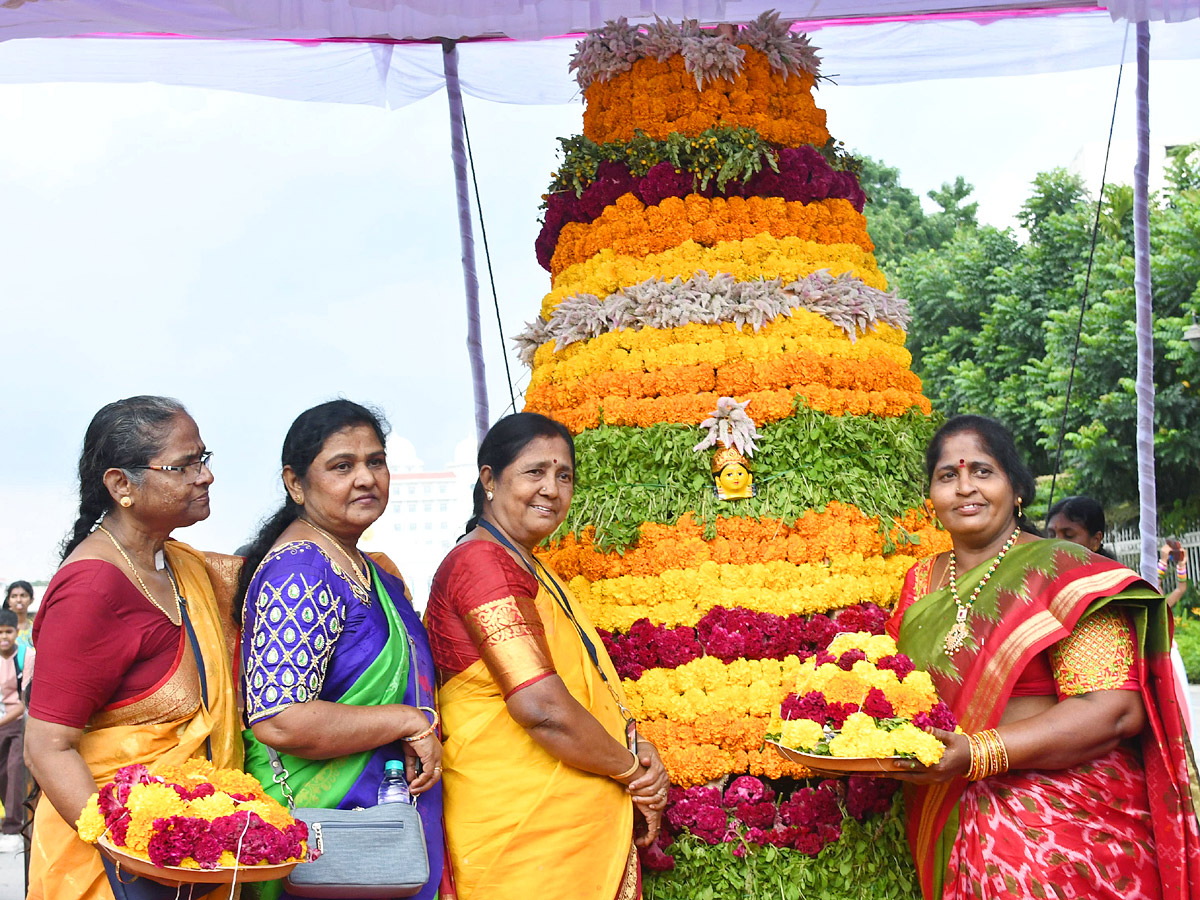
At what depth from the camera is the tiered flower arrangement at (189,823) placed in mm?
2570

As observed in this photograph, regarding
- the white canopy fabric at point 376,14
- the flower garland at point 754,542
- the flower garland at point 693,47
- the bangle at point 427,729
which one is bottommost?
the bangle at point 427,729

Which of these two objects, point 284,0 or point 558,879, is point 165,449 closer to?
point 558,879

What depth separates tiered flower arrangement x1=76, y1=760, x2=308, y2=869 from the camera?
257cm

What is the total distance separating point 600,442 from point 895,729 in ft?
6.62

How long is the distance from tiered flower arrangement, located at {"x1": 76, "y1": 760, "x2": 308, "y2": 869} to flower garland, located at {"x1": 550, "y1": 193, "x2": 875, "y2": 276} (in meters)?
3.14

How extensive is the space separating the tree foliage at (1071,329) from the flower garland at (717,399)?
1163 cm

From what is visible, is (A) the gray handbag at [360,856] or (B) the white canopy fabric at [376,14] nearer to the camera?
(A) the gray handbag at [360,856]

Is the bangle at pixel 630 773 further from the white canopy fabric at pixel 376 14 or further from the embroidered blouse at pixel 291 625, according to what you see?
the white canopy fabric at pixel 376 14

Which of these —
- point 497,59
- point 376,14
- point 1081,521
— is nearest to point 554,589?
point 376,14

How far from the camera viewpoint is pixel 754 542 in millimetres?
4531

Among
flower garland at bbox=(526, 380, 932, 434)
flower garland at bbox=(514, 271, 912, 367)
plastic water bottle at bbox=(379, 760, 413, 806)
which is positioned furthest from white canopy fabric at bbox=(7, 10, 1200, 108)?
plastic water bottle at bbox=(379, 760, 413, 806)

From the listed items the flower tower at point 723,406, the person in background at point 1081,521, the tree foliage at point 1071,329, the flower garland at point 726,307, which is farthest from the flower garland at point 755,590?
the tree foliage at point 1071,329

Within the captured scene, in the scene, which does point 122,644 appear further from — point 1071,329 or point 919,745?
point 1071,329

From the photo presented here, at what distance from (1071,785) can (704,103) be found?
334 centimetres
